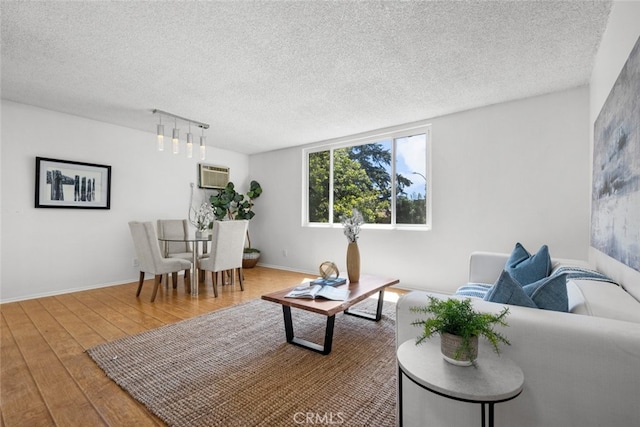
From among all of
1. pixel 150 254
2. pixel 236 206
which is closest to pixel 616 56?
pixel 150 254

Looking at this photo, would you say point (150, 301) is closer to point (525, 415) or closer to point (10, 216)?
point (10, 216)

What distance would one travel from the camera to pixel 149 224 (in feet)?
10.9

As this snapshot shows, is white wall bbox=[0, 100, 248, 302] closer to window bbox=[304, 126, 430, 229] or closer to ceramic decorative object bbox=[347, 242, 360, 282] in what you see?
window bbox=[304, 126, 430, 229]

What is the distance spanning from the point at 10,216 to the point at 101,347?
249 cm

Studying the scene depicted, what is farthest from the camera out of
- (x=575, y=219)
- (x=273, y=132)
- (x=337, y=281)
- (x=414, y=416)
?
(x=273, y=132)

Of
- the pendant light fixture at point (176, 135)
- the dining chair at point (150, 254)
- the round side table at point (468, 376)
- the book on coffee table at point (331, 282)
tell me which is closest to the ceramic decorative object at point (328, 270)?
the book on coffee table at point (331, 282)

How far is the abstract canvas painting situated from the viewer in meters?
1.24

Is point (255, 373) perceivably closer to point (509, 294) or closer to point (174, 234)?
point (509, 294)

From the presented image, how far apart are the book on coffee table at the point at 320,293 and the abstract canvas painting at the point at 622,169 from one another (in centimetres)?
163

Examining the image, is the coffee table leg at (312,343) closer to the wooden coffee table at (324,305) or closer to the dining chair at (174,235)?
the wooden coffee table at (324,305)

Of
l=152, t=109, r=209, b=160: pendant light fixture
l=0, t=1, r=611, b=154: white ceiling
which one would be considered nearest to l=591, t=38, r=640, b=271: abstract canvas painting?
l=0, t=1, r=611, b=154: white ceiling

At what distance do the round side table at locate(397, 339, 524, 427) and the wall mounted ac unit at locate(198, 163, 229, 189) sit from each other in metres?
4.95

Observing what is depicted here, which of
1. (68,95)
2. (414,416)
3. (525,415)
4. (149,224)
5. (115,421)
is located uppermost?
(68,95)

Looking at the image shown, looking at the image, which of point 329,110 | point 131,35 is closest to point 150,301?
point 131,35
